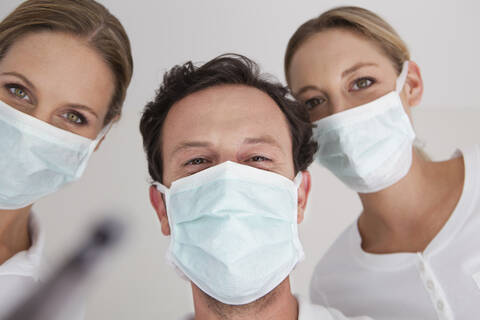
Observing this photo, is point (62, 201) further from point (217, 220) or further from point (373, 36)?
point (373, 36)

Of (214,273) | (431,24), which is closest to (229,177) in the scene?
(214,273)

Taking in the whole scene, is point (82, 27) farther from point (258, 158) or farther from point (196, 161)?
point (258, 158)

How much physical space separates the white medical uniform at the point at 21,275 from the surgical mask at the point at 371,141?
107cm

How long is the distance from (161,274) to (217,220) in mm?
1370

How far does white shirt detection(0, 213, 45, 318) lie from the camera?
4.71 ft

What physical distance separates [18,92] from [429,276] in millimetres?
1390

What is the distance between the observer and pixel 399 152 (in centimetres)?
147

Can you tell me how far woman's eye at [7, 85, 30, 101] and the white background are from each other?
1.05 m

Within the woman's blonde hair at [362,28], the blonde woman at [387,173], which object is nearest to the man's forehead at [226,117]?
the blonde woman at [387,173]

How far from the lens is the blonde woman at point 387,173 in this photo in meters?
1.41

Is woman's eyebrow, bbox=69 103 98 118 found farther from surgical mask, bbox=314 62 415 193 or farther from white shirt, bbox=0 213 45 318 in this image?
surgical mask, bbox=314 62 415 193

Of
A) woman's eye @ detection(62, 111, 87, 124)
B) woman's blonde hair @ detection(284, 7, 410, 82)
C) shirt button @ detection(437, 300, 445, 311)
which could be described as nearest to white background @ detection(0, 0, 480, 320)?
woman's blonde hair @ detection(284, 7, 410, 82)

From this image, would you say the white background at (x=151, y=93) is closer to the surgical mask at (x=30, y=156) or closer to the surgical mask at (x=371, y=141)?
the surgical mask at (x=30, y=156)

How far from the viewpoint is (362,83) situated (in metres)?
1.50
